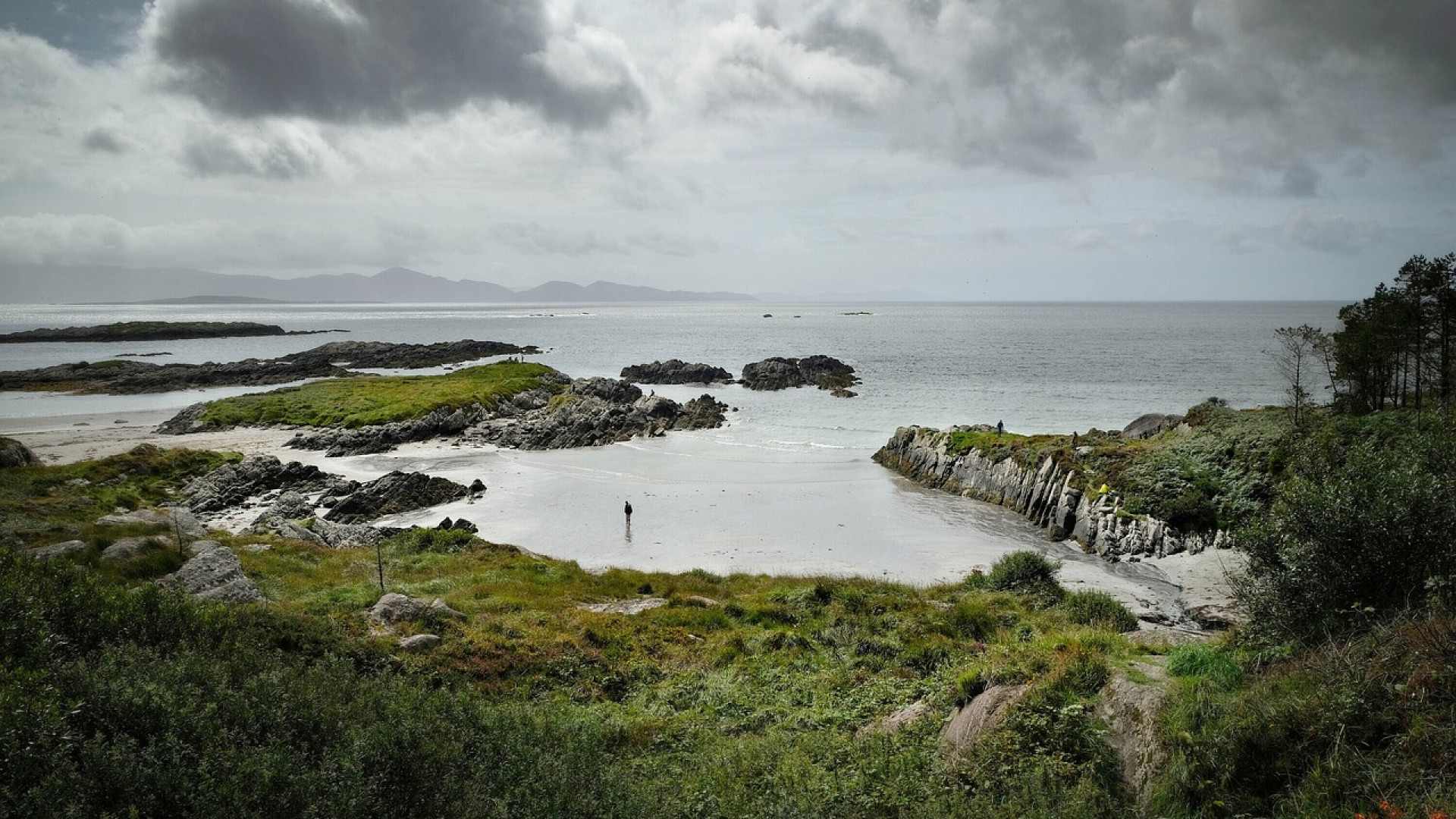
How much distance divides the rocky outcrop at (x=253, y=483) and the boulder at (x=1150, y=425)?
45716 millimetres

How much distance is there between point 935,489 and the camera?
133 ft

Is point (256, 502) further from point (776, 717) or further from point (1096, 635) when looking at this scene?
point (1096, 635)

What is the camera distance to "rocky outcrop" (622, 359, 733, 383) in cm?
9362

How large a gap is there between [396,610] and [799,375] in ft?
252

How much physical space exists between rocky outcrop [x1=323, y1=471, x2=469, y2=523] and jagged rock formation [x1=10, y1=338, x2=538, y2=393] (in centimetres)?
6647

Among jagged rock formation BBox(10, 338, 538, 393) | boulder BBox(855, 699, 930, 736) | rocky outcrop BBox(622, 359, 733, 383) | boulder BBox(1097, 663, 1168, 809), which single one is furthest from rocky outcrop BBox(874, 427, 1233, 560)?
jagged rock formation BBox(10, 338, 538, 393)

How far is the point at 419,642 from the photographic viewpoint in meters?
14.9

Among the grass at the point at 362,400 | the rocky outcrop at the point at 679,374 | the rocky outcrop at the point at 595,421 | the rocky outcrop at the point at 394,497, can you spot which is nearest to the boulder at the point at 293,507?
the rocky outcrop at the point at 394,497

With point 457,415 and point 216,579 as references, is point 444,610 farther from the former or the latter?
point 457,415

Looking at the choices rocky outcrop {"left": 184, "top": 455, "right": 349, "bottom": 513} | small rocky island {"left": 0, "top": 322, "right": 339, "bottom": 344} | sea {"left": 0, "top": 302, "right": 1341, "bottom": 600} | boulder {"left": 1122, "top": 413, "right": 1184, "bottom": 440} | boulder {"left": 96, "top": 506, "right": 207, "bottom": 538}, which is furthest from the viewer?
small rocky island {"left": 0, "top": 322, "right": 339, "bottom": 344}

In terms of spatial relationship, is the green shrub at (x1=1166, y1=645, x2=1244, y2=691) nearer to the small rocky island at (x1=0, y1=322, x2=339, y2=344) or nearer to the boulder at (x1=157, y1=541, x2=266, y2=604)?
the boulder at (x1=157, y1=541, x2=266, y2=604)

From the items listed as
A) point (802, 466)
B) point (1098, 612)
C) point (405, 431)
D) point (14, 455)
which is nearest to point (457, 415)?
point (405, 431)

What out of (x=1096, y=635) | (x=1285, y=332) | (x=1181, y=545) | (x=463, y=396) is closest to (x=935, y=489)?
(x=1181, y=545)

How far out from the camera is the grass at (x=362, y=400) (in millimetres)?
58781
